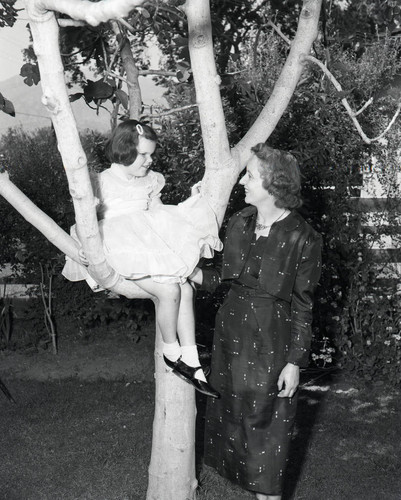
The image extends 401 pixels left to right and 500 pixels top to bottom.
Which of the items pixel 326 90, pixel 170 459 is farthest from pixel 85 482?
pixel 326 90

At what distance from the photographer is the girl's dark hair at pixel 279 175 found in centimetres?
321

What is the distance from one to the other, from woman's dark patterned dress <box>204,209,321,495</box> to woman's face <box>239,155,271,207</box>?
0.16 meters

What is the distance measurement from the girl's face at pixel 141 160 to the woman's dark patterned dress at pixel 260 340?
526 millimetres

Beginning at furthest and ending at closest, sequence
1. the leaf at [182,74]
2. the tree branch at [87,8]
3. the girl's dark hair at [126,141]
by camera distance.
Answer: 1. the leaf at [182,74]
2. the girl's dark hair at [126,141]
3. the tree branch at [87,8]

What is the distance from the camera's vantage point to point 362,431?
519 cm

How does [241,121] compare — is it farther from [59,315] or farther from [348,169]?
[59,315]

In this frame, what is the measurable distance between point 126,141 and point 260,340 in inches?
44.9

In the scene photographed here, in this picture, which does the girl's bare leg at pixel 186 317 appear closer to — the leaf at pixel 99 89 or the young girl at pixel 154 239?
the young girl at pixel 154 239

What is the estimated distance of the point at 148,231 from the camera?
3252mm

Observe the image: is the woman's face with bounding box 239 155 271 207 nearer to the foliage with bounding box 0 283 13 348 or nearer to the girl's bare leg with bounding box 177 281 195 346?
the girl's bare leg with bounding box 177 281 195 346

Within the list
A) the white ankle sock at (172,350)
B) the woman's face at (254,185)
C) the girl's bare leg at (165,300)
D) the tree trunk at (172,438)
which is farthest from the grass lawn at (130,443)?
the woman's face at (254,185)

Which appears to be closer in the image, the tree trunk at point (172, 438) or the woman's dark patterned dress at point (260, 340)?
the woman's dark patterned dress at point (260, 340)

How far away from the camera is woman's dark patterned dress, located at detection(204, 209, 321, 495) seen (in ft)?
10.6

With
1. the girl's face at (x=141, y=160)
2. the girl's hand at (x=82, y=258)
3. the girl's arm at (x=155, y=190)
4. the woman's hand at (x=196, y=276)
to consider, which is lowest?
the woman's hand at (x=196, y=276)
